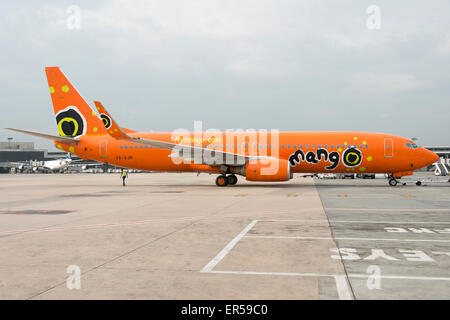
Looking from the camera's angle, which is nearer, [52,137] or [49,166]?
[52,137]

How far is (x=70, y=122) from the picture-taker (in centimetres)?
3080

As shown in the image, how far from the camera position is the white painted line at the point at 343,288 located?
4.52 m

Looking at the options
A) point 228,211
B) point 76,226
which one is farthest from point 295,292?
point 228,211

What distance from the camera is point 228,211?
1336 cm

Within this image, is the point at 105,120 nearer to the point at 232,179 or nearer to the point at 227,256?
the point at 232,179

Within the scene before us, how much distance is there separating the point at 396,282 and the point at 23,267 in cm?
551

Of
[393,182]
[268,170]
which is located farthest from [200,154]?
[393,182]

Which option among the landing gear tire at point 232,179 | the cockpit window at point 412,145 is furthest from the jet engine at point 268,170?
the cockpit window at point 412,145

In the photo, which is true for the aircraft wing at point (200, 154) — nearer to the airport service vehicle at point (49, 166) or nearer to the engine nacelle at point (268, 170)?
the engine nacelle at point (268, 170)

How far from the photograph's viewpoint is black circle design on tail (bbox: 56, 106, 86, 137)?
101ft

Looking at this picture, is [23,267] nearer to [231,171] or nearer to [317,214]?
[317,214]

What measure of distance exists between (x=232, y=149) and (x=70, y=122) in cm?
1358

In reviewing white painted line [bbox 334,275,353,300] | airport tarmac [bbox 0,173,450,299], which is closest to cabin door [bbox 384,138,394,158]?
airport tarmac [bbox 0,173,450,299]

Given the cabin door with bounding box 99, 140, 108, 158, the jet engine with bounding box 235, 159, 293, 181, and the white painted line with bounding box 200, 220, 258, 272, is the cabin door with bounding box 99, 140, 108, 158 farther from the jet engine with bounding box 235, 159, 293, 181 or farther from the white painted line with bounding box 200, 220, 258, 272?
the white painted line with bounding box 200, 220, 258, 272
